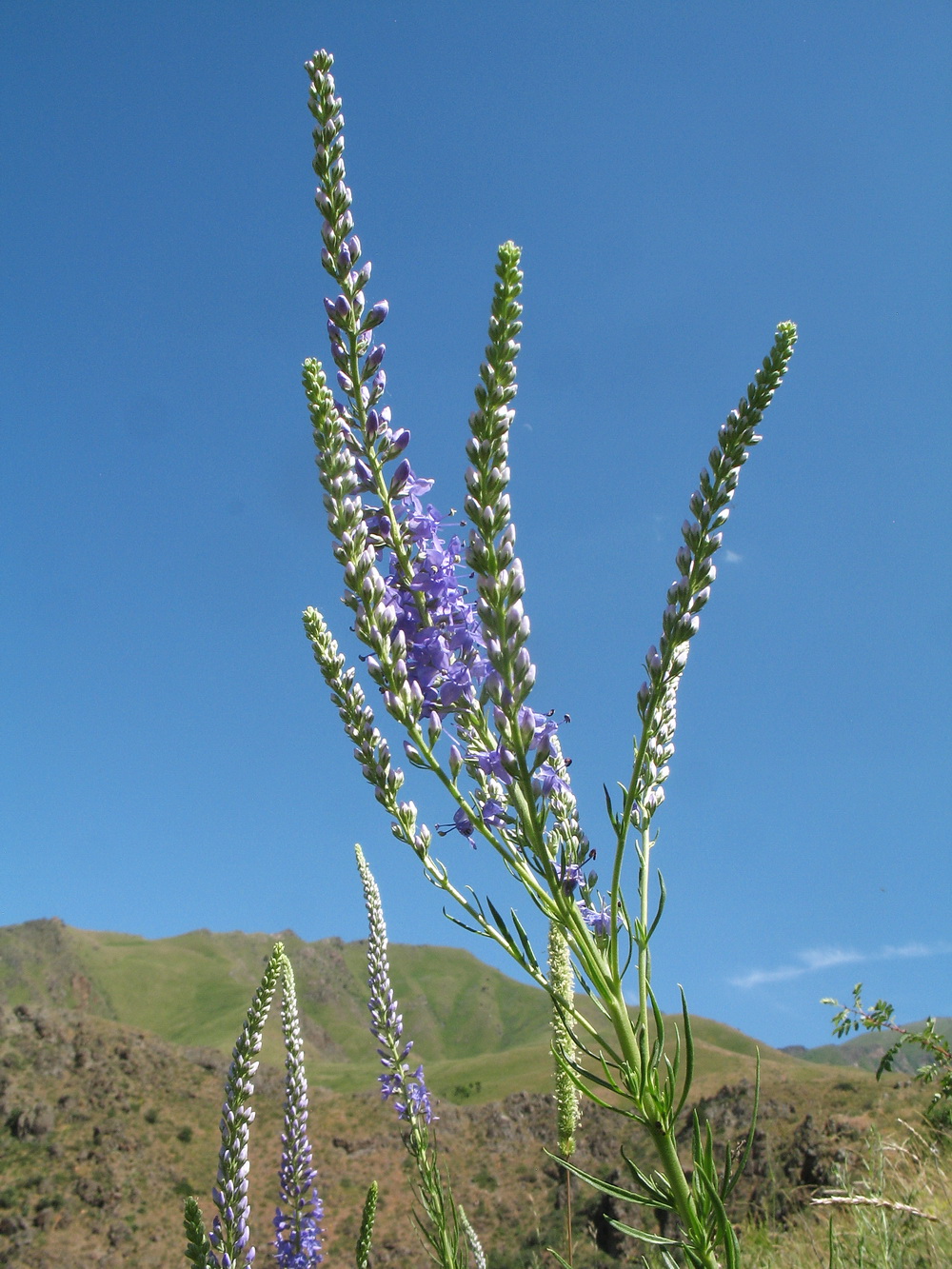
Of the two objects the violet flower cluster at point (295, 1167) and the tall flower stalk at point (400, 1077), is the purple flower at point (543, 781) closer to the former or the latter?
the tall flower stalk at point (400, 1077)

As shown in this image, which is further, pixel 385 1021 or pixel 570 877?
pixel 385 1021

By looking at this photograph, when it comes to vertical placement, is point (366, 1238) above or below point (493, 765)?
below

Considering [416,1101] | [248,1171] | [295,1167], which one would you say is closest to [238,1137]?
[248,1171]

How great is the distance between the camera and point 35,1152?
57750 millimetres

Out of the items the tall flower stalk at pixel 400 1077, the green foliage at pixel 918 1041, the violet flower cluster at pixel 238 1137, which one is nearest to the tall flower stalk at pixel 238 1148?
the violet flower cluster at pixel 238 1137

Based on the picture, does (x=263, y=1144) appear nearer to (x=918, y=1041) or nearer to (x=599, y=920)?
(x=918, y=1041)

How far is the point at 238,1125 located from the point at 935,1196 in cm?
920

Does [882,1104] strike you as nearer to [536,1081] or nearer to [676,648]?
[676,648]

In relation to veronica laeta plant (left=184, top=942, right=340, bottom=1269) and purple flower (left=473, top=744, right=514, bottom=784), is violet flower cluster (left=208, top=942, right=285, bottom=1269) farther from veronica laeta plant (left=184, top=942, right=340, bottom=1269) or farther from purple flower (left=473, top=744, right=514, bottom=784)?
purple flower (left=473, top=744, right=514, bottom=784)

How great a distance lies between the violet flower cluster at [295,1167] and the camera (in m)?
7.39

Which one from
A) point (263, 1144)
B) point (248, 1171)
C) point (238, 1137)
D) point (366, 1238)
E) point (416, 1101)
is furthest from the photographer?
point (263, 1144)

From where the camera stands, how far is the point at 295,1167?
7723 millimetres

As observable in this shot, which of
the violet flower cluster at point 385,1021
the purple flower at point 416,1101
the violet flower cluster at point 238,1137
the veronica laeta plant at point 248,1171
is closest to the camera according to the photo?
the veronica laeta plant at point 248,1171

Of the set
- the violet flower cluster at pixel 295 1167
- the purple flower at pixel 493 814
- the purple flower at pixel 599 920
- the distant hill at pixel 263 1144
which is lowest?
the distant hill at pixel 263 1144
